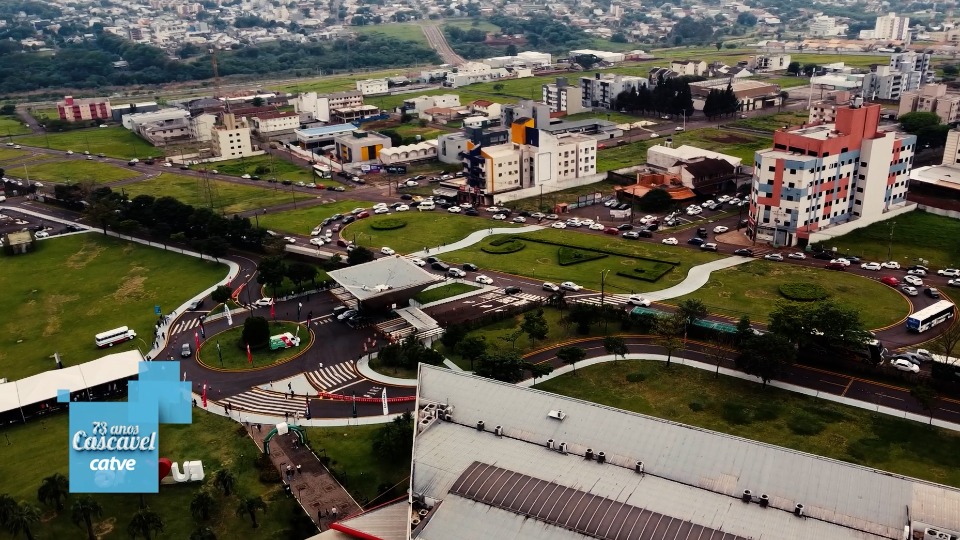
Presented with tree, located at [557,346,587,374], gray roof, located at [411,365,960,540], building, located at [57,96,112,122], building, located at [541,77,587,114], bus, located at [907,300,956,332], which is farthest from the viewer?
building, located at [57,96,112,122]

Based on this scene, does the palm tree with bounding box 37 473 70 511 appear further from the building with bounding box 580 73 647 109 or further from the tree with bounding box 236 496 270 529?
the building with bounding box 580 73 647 109

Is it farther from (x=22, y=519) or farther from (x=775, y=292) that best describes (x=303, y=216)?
(x=22, y=519)

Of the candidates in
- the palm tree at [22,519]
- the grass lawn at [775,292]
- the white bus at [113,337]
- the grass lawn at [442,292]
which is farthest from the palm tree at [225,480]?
the grass lawn at [775,292]

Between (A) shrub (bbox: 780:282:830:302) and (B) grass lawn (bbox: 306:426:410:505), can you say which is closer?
(B) grass lawn (bbox: 306:426:410:505)

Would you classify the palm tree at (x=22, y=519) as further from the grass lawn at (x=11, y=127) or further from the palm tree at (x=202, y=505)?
the grass lawn at (x=11, y=127)

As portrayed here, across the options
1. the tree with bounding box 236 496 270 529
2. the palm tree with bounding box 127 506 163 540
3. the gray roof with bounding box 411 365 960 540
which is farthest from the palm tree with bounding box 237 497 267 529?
the gray roof with bounding box 411 365 960 540

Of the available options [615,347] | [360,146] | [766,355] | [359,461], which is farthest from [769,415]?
[360,146]
